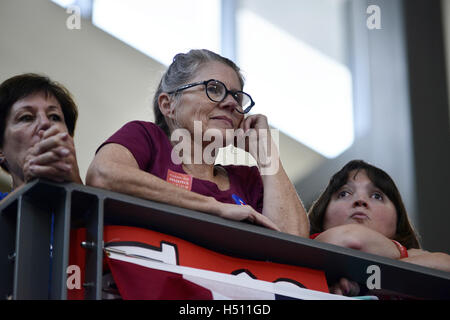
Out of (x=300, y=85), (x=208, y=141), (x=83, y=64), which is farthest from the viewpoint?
(x=300, y=85)

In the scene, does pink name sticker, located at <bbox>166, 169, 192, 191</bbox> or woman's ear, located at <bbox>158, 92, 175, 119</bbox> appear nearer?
pink name sticker, located at <bbox>166, 169, 192, 191</bbox>

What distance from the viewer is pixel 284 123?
4422mm

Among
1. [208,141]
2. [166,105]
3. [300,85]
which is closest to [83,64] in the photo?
[300,85]

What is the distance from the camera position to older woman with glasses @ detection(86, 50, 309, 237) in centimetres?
186

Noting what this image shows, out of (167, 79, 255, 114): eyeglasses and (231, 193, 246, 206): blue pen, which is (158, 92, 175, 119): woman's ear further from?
(231, 193, 246, 206): blue pen

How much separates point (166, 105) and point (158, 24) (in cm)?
205

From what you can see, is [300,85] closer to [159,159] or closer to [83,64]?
[83,64]

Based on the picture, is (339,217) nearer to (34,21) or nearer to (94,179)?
(94,179)

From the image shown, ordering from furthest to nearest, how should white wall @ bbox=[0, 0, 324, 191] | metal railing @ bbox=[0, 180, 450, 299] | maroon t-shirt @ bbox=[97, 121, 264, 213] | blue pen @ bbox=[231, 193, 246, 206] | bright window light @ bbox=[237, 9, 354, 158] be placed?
1. bright window light @ bbox=[237, 9, 354, 158]
2. white wall @ bbox=[0, 0, 324, 191]
3. blue pen @ bbox=[231, 193, 246, 206]
4. maroon t-shirt @ bbox=[97, 121, 264, 213]
5. metal railing @ bbox=[0, 180, 450, 299]

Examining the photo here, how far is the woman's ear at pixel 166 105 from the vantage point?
208cm

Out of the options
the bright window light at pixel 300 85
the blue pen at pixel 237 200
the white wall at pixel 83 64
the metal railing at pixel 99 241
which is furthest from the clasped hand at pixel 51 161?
the bright window light at pixel 300 85

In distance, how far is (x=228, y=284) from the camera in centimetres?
136

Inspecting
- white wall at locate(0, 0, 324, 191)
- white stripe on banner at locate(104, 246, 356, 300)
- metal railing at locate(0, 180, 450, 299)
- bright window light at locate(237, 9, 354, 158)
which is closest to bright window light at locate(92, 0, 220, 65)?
white wall at locate(0, 0, 324, 191)

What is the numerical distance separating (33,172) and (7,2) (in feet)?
8.96
